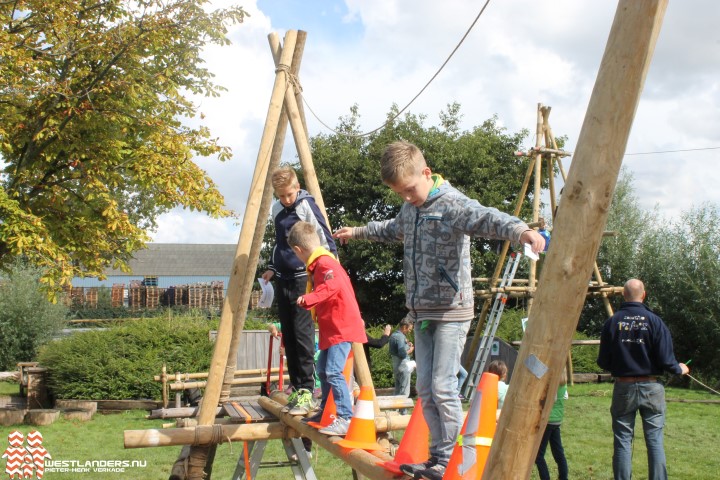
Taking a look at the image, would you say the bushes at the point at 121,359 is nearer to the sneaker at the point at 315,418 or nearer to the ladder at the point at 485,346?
the ladder at the point at 485,346

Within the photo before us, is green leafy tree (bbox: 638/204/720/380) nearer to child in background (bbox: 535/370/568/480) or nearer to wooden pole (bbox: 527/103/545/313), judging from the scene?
wooden pole (bbox: 527/103/545/313)

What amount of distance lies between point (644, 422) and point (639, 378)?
39cm

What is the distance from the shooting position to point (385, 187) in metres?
24.3

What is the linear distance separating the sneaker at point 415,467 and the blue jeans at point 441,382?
4 cm

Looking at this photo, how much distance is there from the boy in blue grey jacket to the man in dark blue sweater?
3.36 meters

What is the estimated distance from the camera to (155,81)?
11.9 meters

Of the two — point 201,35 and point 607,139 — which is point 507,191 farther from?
point 607,139

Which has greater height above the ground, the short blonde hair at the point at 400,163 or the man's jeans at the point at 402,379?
the short blonde hair at the point at 400,163

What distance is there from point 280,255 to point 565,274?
11.5ft

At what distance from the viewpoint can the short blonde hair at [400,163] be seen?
3.39m

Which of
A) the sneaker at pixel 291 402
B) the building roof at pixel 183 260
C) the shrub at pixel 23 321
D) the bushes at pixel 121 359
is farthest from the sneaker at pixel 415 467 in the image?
the building roof at pixel 183 260

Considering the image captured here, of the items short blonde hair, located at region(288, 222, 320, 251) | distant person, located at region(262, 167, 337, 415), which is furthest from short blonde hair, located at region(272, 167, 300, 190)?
short blonde hair, located at region(288, 222, 320, 251)

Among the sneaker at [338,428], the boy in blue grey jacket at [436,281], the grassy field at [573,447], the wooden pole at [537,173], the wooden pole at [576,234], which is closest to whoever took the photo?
the wooden pole at [576,234]

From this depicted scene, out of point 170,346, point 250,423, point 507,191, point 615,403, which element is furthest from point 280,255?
point 507,191
